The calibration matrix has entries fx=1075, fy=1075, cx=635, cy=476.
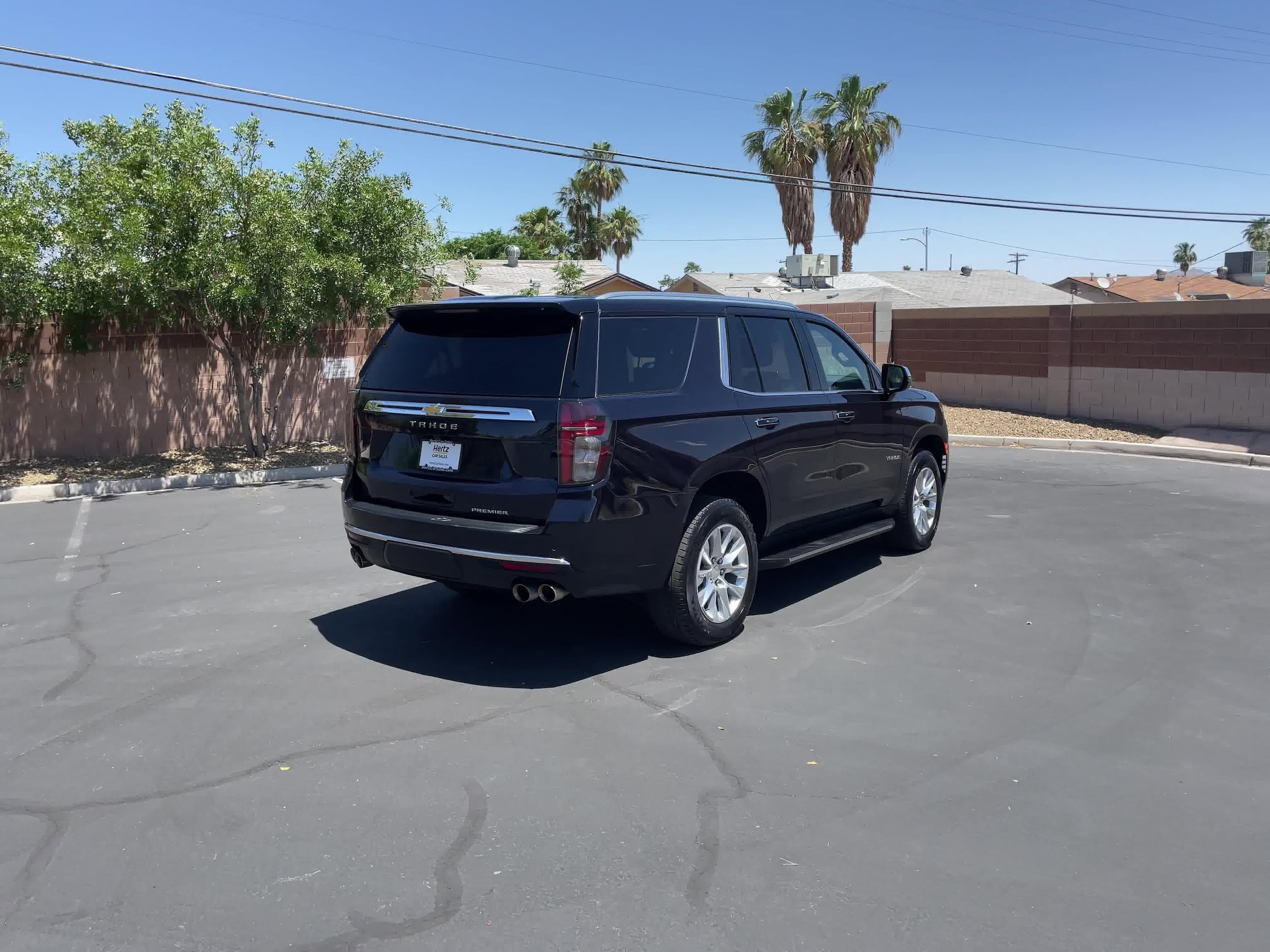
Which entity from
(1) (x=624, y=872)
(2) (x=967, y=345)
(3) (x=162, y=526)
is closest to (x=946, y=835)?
(1) (x=624, y=872)

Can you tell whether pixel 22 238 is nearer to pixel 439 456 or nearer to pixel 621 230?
→ pixel 439 456

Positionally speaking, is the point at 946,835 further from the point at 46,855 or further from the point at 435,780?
the point at 46,855

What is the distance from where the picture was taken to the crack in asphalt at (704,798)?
375cm

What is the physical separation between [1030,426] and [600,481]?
47.6ft

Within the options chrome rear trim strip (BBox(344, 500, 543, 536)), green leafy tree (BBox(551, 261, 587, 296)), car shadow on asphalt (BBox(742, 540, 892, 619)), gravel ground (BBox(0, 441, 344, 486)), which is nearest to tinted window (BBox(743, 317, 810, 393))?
car shadow on asphalt (BBox(742, 540, 892, 619))

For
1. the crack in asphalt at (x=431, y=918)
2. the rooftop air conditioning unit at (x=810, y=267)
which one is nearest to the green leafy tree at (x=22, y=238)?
the crack in asphalt at (x=431, y=918)

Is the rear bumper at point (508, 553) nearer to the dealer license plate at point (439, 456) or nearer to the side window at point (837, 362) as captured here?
the dealer license plate at point (439, 456)

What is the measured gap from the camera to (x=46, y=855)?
3959mm

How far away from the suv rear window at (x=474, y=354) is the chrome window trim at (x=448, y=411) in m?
0.10

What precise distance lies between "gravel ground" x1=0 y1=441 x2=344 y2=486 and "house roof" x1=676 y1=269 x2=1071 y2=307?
15570 millimetres

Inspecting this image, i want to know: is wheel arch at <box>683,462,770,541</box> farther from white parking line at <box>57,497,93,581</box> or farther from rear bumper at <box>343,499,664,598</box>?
white parking line at <box>57,497,93,581</box>

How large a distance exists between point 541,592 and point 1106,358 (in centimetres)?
1550

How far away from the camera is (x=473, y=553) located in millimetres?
5688

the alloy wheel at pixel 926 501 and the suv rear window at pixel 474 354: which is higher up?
the suv rear window at pixel 474 354
